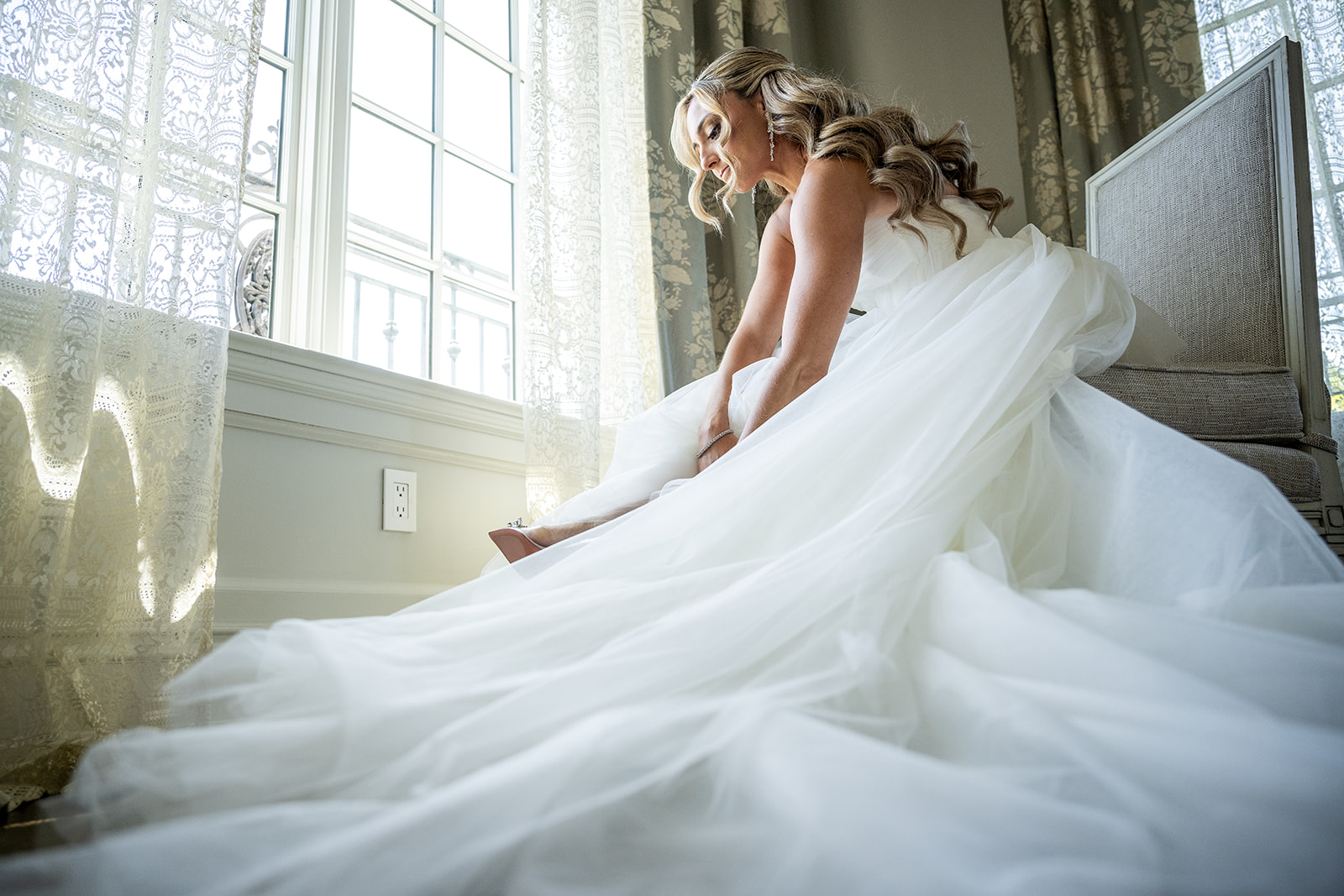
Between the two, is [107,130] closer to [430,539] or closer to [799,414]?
[430,539]

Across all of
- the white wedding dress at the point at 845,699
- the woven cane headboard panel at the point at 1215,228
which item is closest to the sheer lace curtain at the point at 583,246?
the white wedding dress at the point at 845,699

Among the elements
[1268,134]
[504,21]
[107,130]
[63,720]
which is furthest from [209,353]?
[1268,134]

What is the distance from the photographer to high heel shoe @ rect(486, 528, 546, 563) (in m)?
1.16

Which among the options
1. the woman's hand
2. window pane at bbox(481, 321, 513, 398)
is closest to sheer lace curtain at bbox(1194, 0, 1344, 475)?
the woman's hand

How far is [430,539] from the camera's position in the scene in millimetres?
1697

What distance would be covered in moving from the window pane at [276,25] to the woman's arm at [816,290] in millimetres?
1294

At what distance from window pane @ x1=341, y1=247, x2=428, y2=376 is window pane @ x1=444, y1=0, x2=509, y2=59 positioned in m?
0.74

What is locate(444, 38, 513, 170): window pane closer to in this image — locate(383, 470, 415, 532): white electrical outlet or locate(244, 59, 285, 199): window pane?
locate(244, 59, 285, 199): window pane

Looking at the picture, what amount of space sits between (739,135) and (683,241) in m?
0.69

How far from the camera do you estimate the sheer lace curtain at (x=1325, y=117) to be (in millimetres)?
2371

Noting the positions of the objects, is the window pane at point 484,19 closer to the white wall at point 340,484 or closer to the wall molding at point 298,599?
the white wall at point 340,484

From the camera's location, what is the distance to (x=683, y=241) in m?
2.19

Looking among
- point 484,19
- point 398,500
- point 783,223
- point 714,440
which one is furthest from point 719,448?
point 484,19

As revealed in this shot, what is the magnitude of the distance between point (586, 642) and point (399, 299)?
1425 mm
